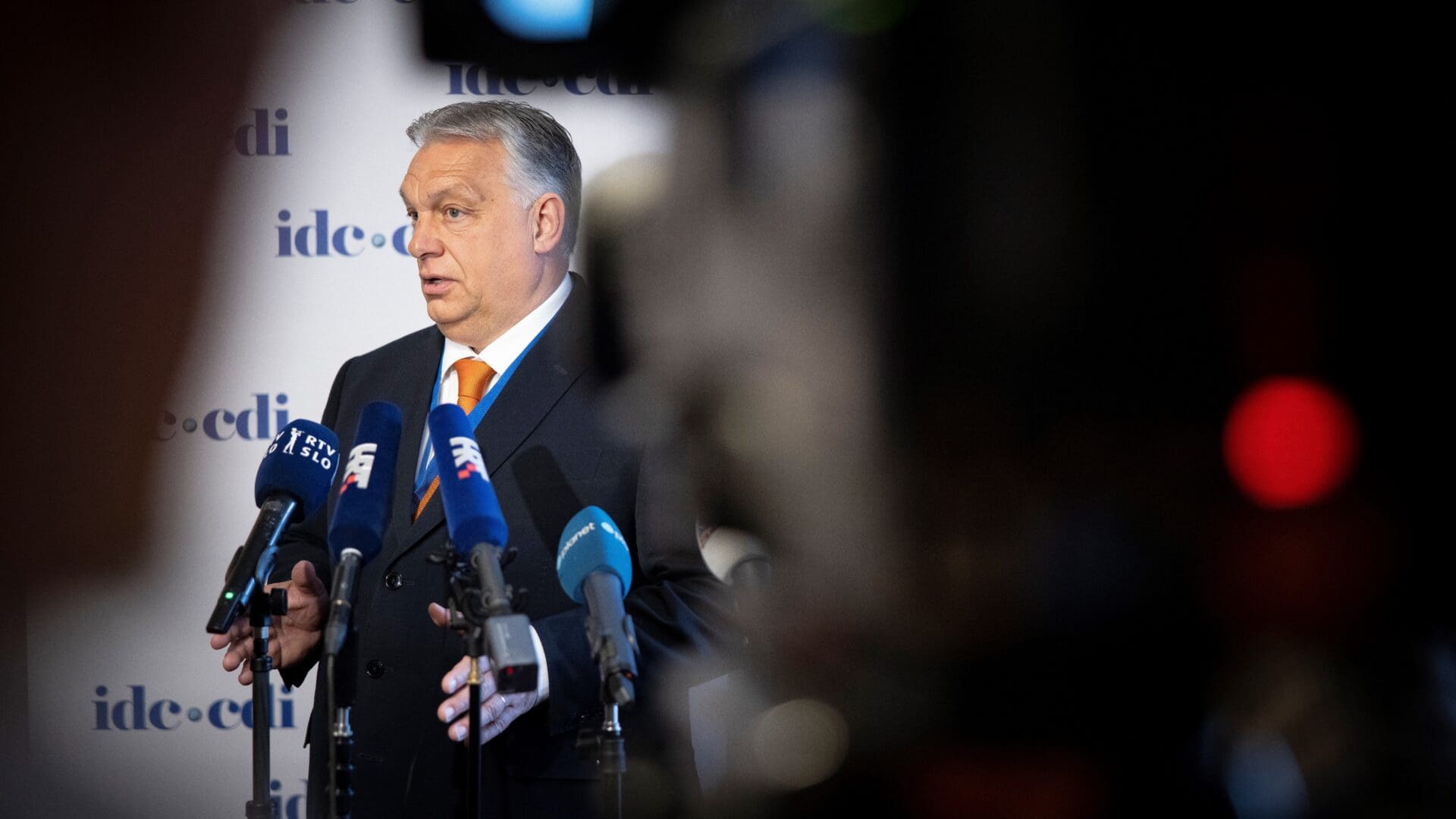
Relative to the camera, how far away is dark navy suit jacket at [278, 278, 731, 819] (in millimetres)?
2100

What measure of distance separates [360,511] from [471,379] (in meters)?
0.99

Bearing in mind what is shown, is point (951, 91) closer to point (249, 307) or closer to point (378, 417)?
point (249, 307)

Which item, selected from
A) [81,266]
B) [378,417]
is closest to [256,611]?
[378,417]

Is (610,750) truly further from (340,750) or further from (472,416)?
(472,416)

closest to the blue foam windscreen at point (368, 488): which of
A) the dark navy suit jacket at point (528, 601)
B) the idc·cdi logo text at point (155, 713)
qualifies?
the dark navy suit jacket at point (528, 601)

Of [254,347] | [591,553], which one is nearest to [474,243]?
[254,347]

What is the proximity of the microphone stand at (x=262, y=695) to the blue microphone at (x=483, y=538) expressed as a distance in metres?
0.31

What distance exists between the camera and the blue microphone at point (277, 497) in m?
1.40

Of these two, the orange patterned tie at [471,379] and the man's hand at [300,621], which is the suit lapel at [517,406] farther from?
the man's hand at [300,621]

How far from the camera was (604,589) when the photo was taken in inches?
52.1

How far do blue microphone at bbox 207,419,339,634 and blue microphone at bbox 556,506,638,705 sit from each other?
0.37 meters

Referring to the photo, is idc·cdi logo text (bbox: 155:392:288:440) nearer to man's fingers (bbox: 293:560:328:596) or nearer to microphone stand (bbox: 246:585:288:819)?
man's fingers (bbox: 293:560:328:596)

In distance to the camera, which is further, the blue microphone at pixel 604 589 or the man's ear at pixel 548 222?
the man's ear at pixel 548 222

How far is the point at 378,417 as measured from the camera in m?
1.59
